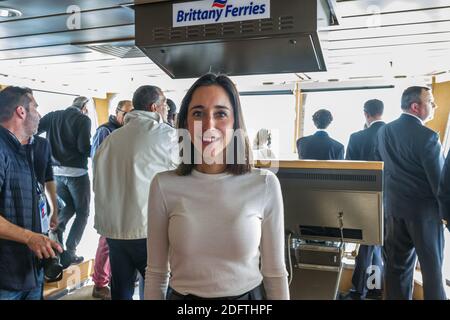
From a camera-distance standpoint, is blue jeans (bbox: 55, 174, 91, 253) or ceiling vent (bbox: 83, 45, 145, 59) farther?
blue jeans (bbox: 55, 174, 91, 253)

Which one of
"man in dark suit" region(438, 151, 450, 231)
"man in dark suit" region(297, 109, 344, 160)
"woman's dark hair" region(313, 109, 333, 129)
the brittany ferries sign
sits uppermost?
the brittany ferries sign

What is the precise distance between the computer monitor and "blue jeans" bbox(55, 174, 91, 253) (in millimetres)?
2405

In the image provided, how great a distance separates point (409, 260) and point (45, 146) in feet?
8.93

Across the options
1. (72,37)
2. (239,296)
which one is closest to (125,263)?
(239,296)

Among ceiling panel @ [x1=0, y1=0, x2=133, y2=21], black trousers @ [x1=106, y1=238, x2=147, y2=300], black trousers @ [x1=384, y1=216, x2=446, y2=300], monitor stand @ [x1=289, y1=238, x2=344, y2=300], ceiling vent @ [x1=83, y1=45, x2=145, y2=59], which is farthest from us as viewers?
ceiling vent @ [x1=83, y1=45, x2=145, y2=59]

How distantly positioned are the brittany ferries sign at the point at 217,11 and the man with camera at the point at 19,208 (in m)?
0.88

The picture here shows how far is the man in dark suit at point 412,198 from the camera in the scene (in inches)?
102

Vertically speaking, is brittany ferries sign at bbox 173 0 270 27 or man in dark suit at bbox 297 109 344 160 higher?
brittany ferries sign at bbox 173 0 270 27

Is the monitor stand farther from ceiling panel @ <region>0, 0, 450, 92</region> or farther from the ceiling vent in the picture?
the ceiling vent

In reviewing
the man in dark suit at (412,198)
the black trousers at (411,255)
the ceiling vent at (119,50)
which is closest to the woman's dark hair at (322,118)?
the man in dark suit at (412,198)

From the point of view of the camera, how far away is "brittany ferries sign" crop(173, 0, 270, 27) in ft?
5.35

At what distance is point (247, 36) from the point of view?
1669 millimetres

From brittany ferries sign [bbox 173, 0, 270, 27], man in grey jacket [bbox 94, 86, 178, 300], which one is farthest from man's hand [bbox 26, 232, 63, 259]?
brittany ferries sign [bbox 173, 0, 270, 27]

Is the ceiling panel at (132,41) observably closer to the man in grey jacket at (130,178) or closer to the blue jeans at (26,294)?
the man in grey jacket at (130,178)
